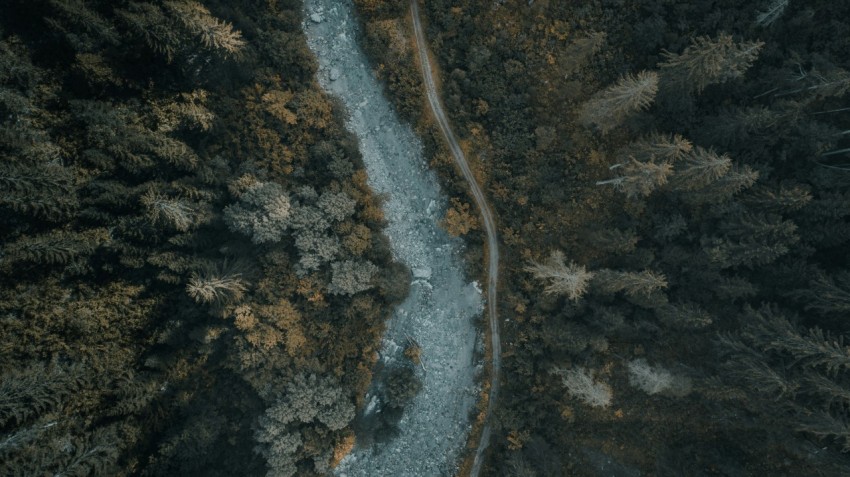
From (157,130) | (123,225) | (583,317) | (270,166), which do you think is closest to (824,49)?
(583,317)

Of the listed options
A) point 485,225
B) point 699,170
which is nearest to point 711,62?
point 699,170

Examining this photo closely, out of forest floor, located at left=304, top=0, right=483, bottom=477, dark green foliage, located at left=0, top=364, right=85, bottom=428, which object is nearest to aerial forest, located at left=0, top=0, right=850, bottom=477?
dark green foliage, located at left=0, top=364, right=85, bottom=428

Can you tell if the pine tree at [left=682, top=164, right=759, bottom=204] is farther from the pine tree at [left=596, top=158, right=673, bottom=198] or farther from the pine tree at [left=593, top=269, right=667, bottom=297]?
the pine tree at [left=593, top=269, right=667, bottom=297]

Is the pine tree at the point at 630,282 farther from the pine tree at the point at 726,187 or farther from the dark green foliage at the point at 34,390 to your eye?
the dark green foliage at the point at 34,390

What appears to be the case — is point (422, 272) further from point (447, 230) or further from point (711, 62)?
point (711, 62)

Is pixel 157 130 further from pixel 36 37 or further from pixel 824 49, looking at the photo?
pixel 824 49

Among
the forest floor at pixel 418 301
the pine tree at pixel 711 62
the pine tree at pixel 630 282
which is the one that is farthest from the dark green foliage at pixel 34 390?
the pine tree at pixel 711 62
